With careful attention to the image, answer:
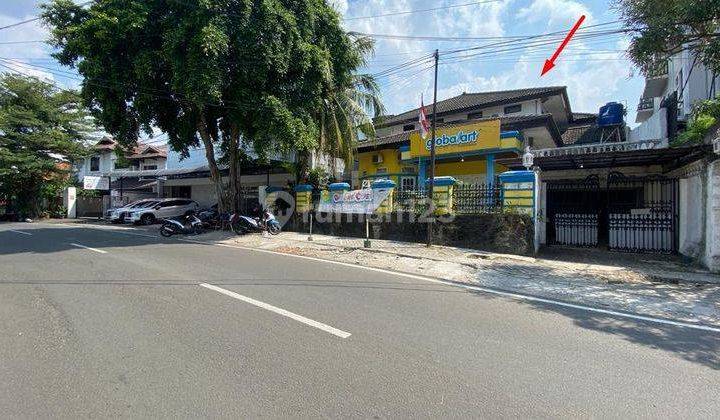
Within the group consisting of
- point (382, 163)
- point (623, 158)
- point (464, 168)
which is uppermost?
point (382, 163)

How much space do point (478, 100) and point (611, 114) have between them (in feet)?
26.2

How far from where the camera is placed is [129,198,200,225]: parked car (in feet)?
78.7

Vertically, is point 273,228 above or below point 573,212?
below

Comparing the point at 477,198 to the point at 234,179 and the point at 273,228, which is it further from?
the point at 234,179

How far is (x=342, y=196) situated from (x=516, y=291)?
401 inches

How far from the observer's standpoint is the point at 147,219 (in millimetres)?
24203

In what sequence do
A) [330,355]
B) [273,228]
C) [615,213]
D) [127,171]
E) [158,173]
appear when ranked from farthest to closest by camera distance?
[127,171]
[158,173]
[273,228]
[615,213]
[330,355]

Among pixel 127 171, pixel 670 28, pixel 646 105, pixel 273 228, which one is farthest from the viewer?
pixel 127 171

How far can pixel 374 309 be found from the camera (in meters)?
5.70

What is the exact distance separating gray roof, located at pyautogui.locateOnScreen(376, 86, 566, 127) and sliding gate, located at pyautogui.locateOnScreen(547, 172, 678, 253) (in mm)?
9561

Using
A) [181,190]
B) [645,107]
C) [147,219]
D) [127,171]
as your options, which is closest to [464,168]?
[645,107]

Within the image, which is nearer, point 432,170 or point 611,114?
point 432,170

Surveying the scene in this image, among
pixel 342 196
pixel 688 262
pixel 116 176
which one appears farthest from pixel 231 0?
pixel 116 176

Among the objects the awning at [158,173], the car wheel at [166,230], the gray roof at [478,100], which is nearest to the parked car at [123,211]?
the awning at [158,173]
